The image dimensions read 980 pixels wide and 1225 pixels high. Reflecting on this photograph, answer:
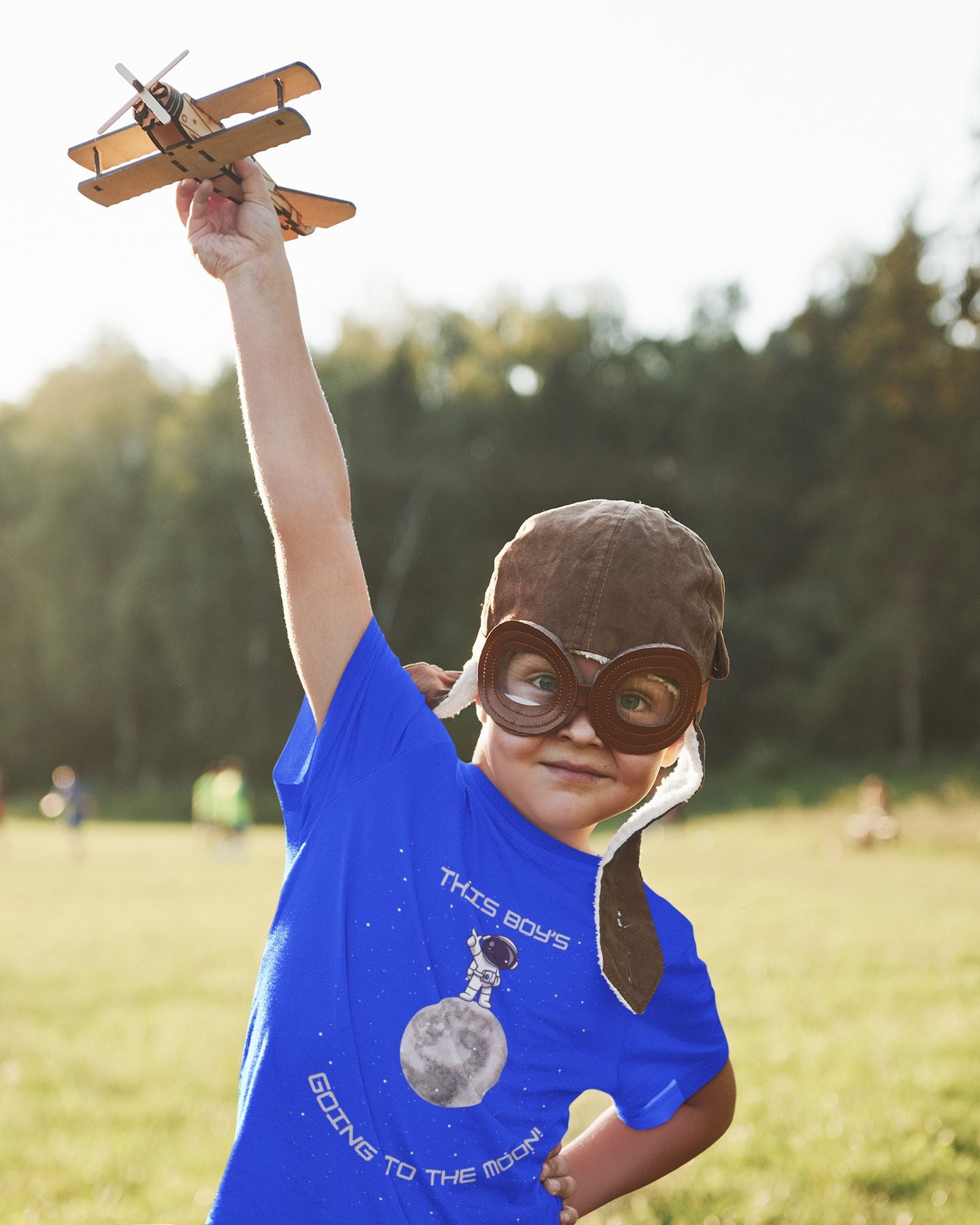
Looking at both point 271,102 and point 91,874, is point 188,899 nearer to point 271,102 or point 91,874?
point 91,874

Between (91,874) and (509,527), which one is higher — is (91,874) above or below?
below

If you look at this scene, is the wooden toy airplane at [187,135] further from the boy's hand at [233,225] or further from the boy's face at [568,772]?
the boy's face at [568,772]

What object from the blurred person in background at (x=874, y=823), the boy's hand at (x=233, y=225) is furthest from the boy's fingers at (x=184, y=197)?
the blurred person in background at (x=874, y=823)

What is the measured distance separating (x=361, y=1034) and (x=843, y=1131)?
140 inches

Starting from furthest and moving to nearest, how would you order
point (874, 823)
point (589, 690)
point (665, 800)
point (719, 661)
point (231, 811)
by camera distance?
1. point (874, 823)
2. point (231, 811)
3. point (719, 661)
4. point (665, 800)
5. point (589, 690)

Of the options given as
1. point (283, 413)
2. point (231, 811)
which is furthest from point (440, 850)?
point (231, 811)

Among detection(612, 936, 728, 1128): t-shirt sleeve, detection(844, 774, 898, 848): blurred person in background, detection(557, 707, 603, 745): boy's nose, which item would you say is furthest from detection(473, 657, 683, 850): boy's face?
detection(844, 774, 898, 848): blurred person in background

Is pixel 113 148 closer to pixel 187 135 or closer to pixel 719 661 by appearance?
pixel 187 135

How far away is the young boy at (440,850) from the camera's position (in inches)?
67.7

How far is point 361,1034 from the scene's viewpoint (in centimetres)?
174

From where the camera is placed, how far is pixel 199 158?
1678 mm

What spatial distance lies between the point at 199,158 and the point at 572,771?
1041mm

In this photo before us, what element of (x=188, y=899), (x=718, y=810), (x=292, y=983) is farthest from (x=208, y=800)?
(x=292, y=983)

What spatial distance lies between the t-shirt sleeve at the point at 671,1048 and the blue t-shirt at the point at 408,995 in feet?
0.11
